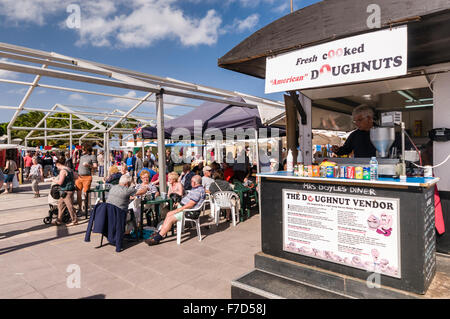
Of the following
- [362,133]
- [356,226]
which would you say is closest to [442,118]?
[362,133]

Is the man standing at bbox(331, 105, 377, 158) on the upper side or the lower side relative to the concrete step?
upper

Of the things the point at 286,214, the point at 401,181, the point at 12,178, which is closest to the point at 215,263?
the point at 286,214

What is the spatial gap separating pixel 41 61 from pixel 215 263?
5215mm

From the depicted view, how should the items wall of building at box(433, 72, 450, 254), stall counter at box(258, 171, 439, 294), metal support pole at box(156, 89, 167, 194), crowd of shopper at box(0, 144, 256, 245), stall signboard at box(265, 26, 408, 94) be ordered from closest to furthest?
stall counter at box(258, 171, 439, 294)
stall signboard at box(265, 26, 408, 94)
wall of building at box(433, 72, 450, 254)
crowd of shopper at box(0, 144, 256, 245)
metal support pole at box(156, 89, 167, 194)

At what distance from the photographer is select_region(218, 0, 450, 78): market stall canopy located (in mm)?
2178

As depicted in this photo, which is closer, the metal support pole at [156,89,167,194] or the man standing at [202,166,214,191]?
the metal support pole at [156,89,167,194]

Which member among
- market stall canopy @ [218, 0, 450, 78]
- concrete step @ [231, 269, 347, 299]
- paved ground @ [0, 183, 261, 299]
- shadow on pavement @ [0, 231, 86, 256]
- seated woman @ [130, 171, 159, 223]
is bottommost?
paved ground @ [0, 183, 261, 299]

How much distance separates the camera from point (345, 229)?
2.40 m

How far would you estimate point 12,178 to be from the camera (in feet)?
36.3

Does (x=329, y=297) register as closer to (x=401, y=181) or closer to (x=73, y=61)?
(x=401, y=181)

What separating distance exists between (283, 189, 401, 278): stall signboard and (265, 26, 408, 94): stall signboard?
111 centimetres

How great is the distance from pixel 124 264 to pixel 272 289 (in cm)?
230

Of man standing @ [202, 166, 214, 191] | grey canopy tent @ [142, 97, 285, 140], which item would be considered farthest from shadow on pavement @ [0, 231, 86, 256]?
grey canopy tent @ [142, 97, 285, 140]

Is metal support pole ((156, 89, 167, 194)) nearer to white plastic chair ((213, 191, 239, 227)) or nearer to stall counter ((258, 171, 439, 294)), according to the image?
white plastic chair ((213, 191, 239, 227))
